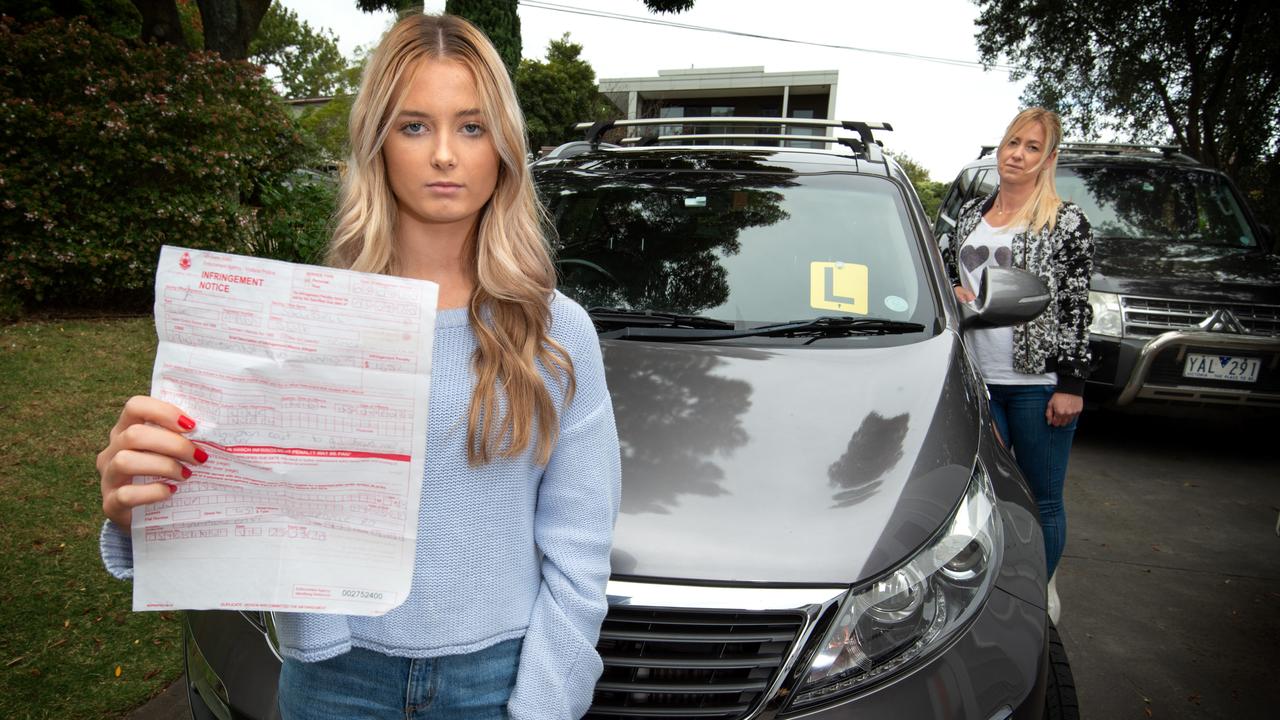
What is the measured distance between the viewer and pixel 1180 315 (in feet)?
17.9

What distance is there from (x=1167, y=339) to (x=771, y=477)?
456 centimetres

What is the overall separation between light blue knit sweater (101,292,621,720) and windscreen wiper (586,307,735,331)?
126cm

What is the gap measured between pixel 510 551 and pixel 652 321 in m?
1.41

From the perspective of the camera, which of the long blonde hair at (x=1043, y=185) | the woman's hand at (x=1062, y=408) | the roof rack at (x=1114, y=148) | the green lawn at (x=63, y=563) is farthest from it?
the roof rack at (x=1114, y=148)

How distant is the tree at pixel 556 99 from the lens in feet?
110

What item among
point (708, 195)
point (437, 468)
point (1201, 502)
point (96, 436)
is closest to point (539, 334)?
point (437, 468)

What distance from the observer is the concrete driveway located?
3.16 meters

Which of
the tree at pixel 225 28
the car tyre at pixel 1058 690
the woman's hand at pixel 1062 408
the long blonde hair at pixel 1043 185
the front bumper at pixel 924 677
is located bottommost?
the car tyre at pixel 1058 690

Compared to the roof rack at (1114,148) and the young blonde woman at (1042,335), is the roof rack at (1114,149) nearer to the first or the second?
the roof rack at (1114,148)

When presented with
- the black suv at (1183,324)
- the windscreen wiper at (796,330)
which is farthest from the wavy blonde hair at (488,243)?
the black suv at (1183,324)

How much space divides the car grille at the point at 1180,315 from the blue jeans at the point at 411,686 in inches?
210

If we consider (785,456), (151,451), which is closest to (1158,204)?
(785,456)

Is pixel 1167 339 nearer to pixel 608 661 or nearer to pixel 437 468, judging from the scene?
pixel 608 661

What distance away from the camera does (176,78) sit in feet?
22.6
